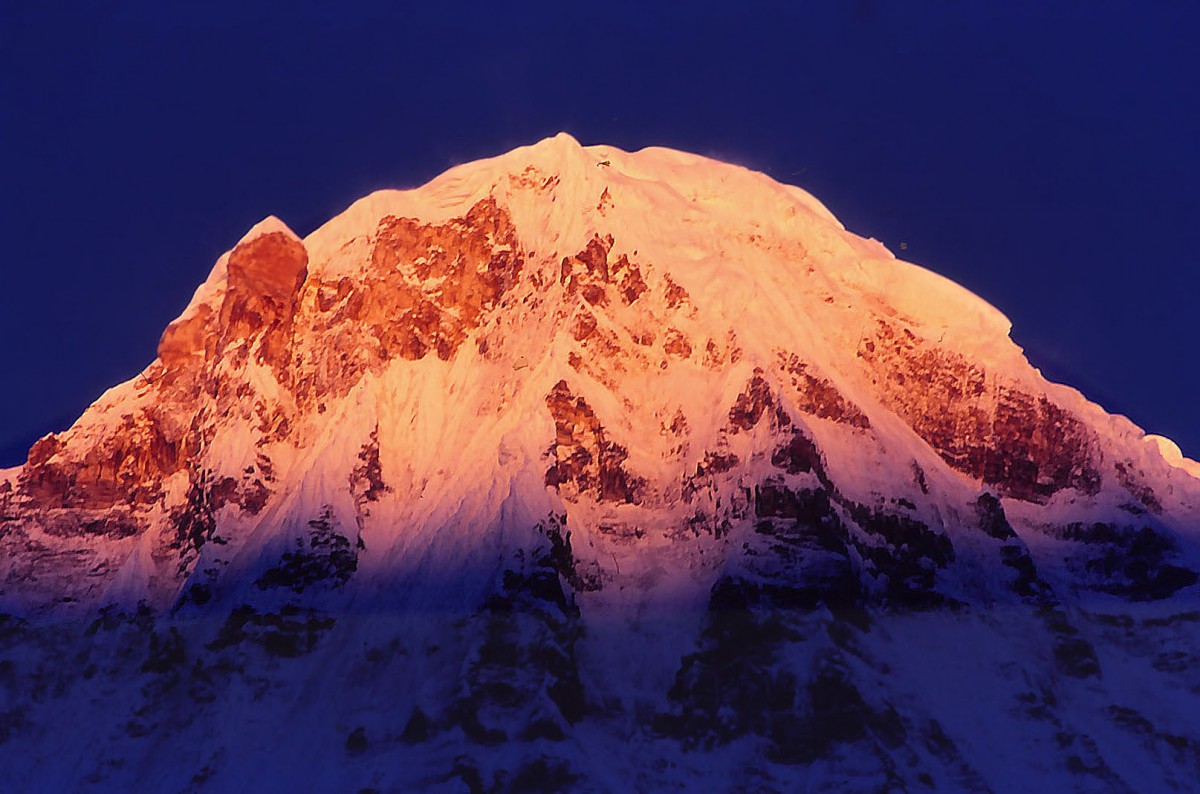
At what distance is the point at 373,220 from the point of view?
5468 inches

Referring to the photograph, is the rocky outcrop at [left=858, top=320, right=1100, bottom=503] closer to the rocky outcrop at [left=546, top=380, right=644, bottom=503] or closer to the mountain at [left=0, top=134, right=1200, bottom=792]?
the mountain at [left=0, top=134, right=1200, bottom=792]

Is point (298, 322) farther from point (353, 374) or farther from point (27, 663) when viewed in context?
point (27, 663)

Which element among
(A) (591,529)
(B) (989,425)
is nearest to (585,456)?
(A) (591,529)

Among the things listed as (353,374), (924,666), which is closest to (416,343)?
(353,374)

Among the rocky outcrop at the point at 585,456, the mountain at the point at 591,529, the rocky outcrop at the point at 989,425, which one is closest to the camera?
the mountain at the point at 591,529

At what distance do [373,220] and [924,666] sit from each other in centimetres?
5063

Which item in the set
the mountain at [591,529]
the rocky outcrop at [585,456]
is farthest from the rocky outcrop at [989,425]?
the rocky outcrop at [585,456]

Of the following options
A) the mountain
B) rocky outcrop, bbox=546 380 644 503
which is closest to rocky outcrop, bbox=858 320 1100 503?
the mountain

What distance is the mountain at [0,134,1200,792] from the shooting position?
108 m

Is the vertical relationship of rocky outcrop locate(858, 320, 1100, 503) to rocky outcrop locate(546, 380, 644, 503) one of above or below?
above

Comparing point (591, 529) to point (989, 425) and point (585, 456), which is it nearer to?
point (585, 456)

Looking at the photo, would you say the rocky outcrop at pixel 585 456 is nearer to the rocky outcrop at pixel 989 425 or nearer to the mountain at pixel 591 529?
the mountain at pixel 591 529

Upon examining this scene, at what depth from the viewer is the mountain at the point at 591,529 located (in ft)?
355

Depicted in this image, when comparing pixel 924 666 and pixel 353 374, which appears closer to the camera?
pixel 924 666
